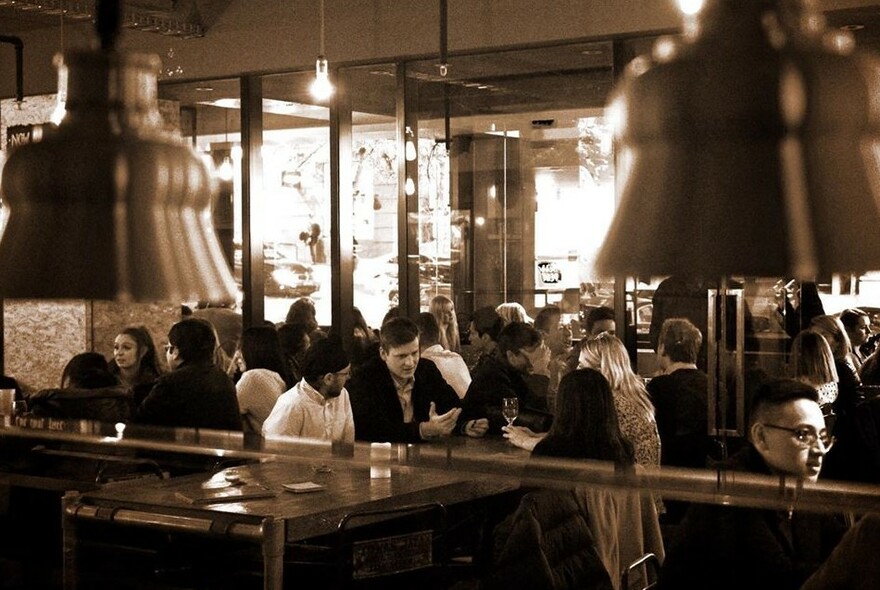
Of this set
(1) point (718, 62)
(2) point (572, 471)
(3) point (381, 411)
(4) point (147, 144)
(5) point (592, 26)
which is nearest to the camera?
(1) point (718, 62)

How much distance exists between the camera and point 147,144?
3.52 feet

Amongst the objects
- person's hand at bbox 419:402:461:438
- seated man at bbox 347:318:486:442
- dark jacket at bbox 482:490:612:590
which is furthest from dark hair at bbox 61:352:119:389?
dark jacket at bbox 482:490:612:590

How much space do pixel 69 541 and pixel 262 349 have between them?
231cm

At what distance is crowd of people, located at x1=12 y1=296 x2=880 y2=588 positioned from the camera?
16.1ft

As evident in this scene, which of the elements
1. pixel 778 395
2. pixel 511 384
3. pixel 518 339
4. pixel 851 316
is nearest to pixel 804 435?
pixel 778 395

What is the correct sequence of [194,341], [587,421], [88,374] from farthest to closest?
[88,374], [194,341], [587,421]

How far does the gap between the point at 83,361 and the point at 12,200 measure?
20.4 ft

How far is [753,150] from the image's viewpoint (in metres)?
0.75

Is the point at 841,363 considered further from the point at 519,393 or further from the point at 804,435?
the point at 804,435

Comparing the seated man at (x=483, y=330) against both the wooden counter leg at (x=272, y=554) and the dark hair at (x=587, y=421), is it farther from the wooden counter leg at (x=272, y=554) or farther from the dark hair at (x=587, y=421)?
the wooden counter leg at (x=272, y=554)

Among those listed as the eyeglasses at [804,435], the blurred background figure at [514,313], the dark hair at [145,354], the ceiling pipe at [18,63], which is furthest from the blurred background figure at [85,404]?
the ceiling pipe at [18,63]

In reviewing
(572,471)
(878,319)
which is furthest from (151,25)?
(572,471)

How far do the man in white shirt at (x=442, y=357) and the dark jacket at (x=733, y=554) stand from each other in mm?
4159

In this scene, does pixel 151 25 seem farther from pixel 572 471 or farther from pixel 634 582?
pixel 572 471
